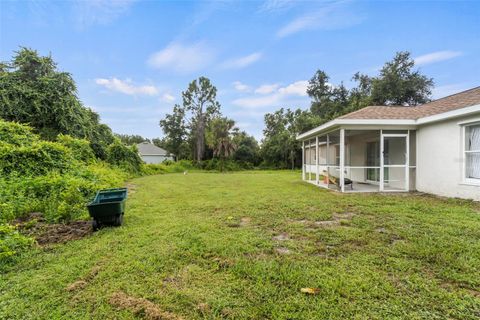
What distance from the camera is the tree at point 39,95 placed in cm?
1330

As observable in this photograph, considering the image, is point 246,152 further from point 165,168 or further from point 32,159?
point 32,159

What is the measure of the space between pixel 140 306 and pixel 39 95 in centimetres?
1713

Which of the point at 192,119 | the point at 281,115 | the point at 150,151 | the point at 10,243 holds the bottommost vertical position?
the point at 10,243

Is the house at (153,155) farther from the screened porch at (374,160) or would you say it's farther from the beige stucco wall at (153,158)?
the screened porch at (374,160)

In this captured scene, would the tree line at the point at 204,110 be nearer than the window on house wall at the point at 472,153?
No

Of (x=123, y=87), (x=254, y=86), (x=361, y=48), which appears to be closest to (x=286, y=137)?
(x=254, y=86)

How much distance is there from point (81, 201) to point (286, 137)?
1137 inches

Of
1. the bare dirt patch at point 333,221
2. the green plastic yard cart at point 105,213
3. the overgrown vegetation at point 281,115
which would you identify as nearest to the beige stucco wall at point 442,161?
the bare dirt patch at point 333,221

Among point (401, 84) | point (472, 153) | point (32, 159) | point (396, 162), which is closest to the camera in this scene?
point (472, 153)

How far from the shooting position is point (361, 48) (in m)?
14.9

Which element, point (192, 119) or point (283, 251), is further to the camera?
point (192, 119)

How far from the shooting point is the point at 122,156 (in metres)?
19.7

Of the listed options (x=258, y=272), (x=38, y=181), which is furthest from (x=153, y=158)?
(x=258, y=272)

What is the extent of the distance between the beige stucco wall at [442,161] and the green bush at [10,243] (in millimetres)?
10740
